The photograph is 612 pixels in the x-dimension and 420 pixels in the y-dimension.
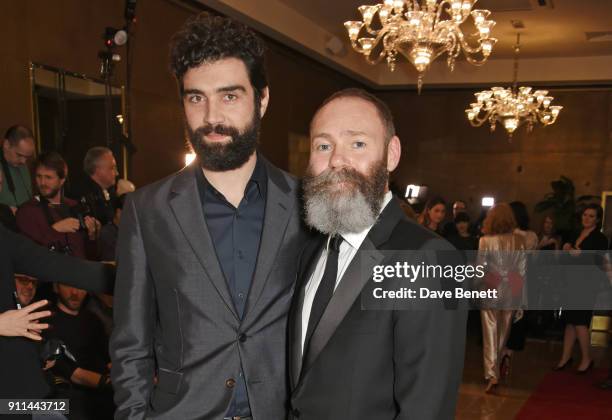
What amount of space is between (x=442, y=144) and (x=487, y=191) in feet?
4.55

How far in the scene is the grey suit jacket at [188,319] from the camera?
1584 millimetres

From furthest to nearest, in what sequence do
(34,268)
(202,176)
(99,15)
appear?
(99,15) → (34,268) → (202,176)

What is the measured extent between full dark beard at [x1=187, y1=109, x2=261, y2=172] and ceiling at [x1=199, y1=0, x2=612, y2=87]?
5.52 m

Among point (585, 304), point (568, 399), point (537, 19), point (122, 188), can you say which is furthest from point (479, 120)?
point (122, 188)

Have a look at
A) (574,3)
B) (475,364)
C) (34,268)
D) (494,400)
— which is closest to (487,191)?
(574,3)

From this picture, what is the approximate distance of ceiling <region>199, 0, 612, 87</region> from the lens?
310 inches

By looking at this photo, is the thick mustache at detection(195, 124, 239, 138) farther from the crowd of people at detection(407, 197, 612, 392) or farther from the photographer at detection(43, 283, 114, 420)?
the crowd of people at detection(407, 197, 612, 392)

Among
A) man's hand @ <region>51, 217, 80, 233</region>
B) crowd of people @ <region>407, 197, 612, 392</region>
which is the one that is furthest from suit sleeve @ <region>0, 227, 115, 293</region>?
crowd of people @ <region>407, 197, 612, 392</region>

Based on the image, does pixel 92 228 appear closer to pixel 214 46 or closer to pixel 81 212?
pixel 81 212

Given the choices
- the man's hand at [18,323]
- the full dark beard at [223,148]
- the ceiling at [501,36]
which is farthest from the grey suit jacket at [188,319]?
the ceiling at [501,36]

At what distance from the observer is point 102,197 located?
4.89 metres

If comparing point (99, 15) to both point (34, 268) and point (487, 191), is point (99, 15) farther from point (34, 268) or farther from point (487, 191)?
point (487, 191)

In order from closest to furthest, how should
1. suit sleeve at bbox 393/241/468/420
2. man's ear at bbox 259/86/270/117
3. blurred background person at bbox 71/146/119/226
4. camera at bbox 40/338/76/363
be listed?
1. suit sleeve at bbox 393/241/468/420
2. man's ear at bbox 259/86/270/117
3. camera at bbox 40/338/76/363
4. blurred background person at bbox 71/146/119/226

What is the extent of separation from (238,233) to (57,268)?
0.93m
